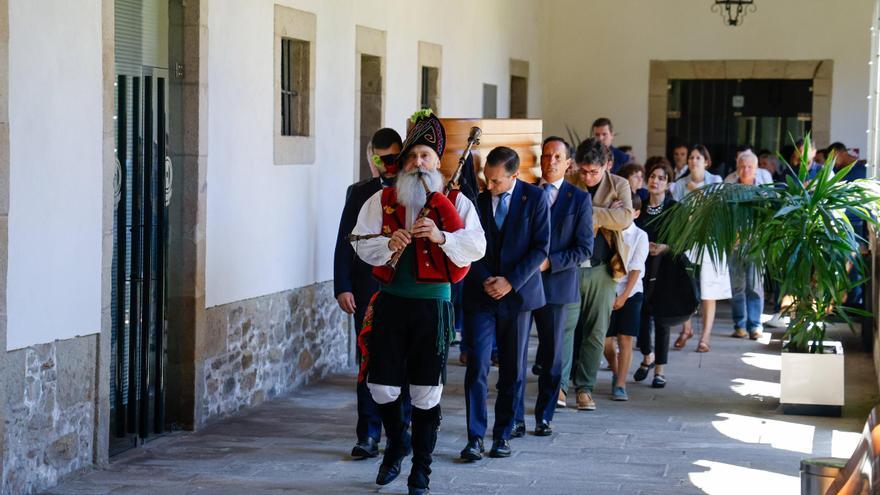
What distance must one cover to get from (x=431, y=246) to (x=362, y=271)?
1.41 metres

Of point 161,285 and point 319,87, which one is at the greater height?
point 319,87

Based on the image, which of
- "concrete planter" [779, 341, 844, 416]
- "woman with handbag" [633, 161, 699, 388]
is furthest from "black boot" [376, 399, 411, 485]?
"woman with handbag" [633, 161, 699, 388]

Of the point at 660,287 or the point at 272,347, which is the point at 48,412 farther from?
the point at 660,287

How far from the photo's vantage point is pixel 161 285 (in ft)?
25.3

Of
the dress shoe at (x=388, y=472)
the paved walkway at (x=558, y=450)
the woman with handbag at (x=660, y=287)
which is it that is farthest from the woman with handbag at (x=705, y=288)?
the dress shoe at (x=388, y=472)

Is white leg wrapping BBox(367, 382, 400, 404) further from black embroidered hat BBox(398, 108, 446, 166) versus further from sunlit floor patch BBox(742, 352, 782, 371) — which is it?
sunlit floor patch BBox(742, 352, 782, 371)

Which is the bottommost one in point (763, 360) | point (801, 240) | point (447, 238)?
point (763, 360)

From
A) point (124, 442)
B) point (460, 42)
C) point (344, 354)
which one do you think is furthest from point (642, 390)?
point (460, 42)

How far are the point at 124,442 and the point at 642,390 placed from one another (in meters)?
3.73

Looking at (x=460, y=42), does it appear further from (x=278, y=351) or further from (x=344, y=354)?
(x=278, y=351)

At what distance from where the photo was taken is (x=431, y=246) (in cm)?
617

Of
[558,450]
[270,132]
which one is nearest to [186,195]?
Result: [270,132]

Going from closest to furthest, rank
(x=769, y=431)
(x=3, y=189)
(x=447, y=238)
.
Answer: (x=3, y=189), (x=447, y=238), (x=769, y=431)

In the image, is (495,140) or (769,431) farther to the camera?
(495,140)
